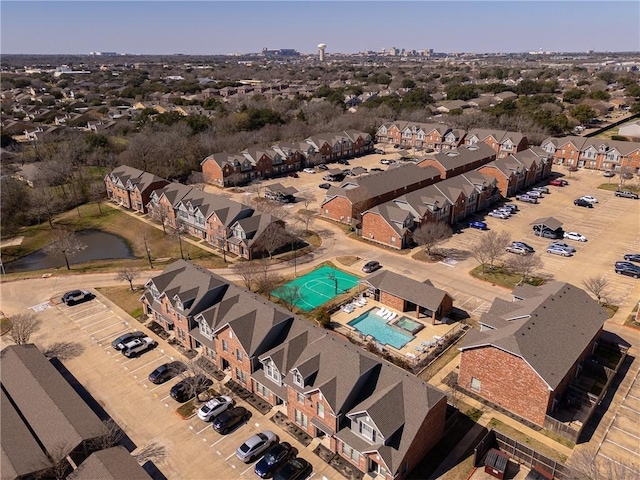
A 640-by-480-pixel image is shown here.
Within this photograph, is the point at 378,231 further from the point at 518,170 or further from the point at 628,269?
the point at 518,170

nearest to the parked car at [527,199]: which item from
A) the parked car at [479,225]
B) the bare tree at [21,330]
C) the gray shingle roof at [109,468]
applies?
the parked car at [479,225]

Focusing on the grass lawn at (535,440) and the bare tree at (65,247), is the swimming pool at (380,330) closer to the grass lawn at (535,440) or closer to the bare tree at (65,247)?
the grass lawn at (535,440)

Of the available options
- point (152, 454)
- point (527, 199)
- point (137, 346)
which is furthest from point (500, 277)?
point (152, 454)

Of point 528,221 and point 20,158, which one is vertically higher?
point 20,158

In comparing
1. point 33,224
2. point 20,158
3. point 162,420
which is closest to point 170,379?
point 162,420

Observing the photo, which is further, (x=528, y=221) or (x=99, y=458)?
(x=528, y=221)

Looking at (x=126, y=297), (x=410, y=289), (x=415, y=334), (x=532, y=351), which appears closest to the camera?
(x=532, y=351)

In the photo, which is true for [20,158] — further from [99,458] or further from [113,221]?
[99,458]
